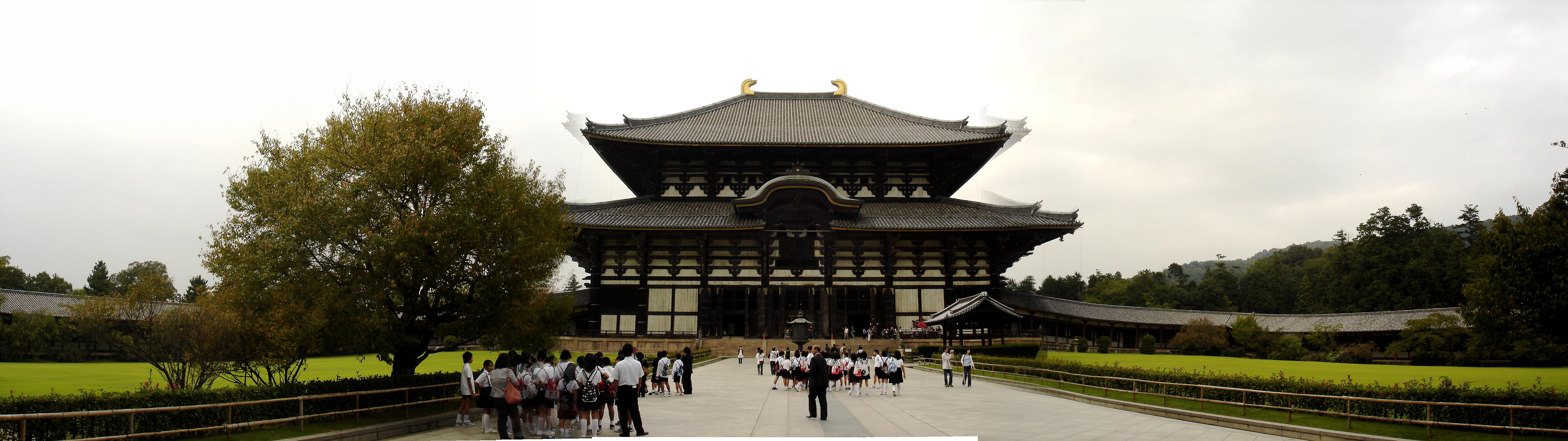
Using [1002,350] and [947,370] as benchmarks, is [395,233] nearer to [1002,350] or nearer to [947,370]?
[947,370]

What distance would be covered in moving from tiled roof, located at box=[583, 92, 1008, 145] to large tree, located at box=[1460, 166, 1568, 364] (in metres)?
25.8

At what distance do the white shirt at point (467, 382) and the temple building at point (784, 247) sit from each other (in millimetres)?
24406

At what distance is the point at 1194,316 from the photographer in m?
48.7

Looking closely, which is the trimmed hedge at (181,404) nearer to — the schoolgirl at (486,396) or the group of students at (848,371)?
the schoolgirl at (486,396)

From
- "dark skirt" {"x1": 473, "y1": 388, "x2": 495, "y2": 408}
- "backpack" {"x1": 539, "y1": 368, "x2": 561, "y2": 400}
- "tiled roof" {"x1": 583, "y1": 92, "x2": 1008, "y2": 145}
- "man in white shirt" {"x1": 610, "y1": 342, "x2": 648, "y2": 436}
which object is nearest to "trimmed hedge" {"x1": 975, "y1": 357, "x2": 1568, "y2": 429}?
"man in white shirt" {"x1": 610, "y1": 342, "x2": 648, "y2": 436}

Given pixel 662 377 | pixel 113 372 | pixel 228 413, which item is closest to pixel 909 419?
pixel 662 377

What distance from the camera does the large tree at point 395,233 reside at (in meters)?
15.1

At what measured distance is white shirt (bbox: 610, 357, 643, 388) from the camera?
43.2 ft

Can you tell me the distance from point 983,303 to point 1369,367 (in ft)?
52.1

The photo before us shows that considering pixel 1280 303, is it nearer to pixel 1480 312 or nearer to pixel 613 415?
pixel 1480 312

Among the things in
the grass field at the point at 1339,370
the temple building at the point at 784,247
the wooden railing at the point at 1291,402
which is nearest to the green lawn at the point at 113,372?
the temple building at the point at 784,247

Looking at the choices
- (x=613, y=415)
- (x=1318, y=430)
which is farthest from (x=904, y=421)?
(x=1318, y=430)

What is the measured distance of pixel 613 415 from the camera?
659 inches

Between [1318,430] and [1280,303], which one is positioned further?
[1280,303]
